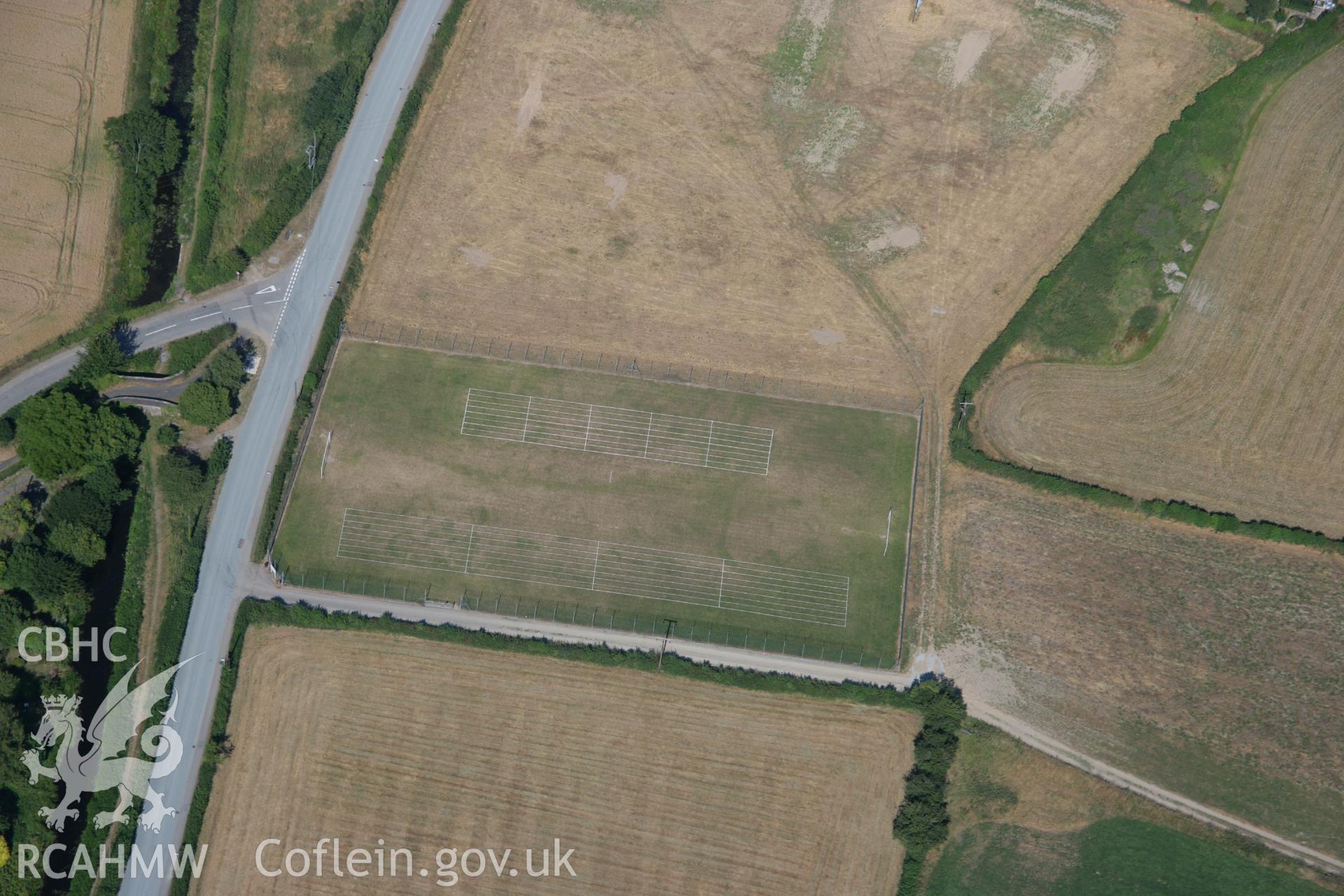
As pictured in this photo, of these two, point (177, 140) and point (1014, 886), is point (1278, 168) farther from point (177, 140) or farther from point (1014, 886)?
point (177, 140)

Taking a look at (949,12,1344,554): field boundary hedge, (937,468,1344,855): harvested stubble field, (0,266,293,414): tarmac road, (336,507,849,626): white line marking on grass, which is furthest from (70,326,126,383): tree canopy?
(937,468,1344,855): harvested stubble field

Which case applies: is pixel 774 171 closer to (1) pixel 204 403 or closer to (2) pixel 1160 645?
(2) pixel 1160 645

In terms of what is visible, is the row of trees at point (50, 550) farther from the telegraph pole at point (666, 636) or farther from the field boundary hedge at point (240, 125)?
the telegraph pole at point (666, 636)

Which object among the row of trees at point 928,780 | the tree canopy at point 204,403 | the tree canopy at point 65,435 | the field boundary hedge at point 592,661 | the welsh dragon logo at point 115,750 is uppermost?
the tree canopy at point 204,403

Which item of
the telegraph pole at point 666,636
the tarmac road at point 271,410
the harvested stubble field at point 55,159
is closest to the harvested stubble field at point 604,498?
the telegraph pole at point 666,636

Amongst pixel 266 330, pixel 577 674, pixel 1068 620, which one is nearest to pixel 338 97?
pixel 266 330

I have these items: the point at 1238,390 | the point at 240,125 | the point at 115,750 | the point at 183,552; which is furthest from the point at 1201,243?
the point at 115,750

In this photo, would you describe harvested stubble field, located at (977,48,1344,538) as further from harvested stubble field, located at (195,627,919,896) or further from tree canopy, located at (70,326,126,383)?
tree canopy, located at (70,326,126,383)
